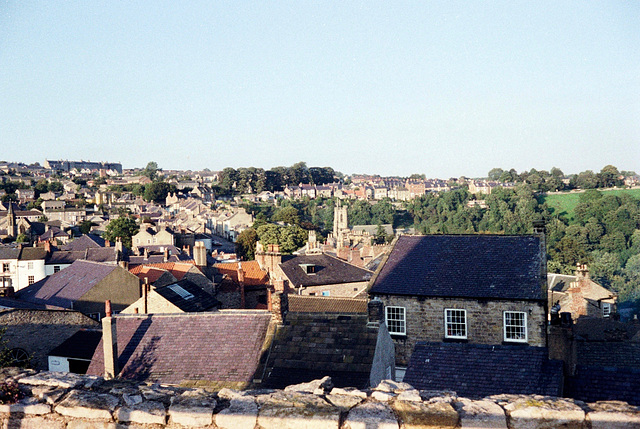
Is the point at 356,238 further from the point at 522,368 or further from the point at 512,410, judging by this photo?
the point at 512,410

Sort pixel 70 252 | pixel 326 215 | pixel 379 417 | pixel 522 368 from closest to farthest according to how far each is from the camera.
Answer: pixel 379 417 → pixel 522 368 → pixel 70 252 → pixel 326 215

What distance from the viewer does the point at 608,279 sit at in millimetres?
75625

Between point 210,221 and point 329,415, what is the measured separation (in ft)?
377

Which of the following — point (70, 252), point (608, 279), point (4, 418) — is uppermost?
point (4, 418)

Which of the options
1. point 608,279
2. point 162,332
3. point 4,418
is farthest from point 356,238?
point 4,418

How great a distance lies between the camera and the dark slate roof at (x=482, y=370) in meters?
12.7

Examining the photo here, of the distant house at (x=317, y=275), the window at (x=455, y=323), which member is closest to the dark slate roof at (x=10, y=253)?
the distant house at (x=317, y=275)

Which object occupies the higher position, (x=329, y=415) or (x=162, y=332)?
(x=329, y=415)

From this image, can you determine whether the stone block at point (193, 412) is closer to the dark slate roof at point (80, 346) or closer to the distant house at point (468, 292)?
the distant house at point (468, 292)

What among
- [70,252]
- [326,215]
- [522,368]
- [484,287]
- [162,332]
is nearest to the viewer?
[522,368]

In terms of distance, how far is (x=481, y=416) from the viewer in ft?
15.4

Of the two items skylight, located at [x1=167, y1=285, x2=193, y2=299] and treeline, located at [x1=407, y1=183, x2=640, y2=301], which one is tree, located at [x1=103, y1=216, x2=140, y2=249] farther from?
skylight, located at [x1=167, y1=285, x2=193, y2=299]

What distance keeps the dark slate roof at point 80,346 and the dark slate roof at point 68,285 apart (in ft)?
24.7

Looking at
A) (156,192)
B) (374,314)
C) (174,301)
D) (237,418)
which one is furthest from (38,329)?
(156,192)
